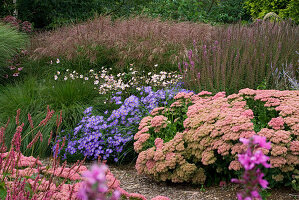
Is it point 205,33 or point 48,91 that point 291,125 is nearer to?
point 48,91

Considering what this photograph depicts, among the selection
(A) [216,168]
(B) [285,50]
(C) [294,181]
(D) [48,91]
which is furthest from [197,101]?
(D) [48,91]

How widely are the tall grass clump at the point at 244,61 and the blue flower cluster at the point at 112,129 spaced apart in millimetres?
519

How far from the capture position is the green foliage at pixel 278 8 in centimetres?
1059

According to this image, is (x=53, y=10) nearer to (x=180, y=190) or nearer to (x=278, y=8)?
(x=278, y=8)

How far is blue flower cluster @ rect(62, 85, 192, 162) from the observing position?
414cm

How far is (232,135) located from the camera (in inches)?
112

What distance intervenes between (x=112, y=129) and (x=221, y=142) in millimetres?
1826

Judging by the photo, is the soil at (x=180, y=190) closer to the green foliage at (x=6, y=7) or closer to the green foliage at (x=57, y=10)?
the green foliage at (x=57, y=10)

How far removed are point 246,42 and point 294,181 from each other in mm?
2743

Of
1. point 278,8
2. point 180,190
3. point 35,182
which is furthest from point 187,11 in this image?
point 35,182

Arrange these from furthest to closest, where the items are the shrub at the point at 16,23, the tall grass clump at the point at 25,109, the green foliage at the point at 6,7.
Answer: the green foliage at the point at 6,7, the shrub at the point at 16,23, the tall grass clump at the point at 25,109

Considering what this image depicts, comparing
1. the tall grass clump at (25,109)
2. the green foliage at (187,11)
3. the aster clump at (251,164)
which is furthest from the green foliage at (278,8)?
the aster clump at (251,164)

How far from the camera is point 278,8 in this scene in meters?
12.5

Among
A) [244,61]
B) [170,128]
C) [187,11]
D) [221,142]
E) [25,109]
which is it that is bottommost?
[25,109]
